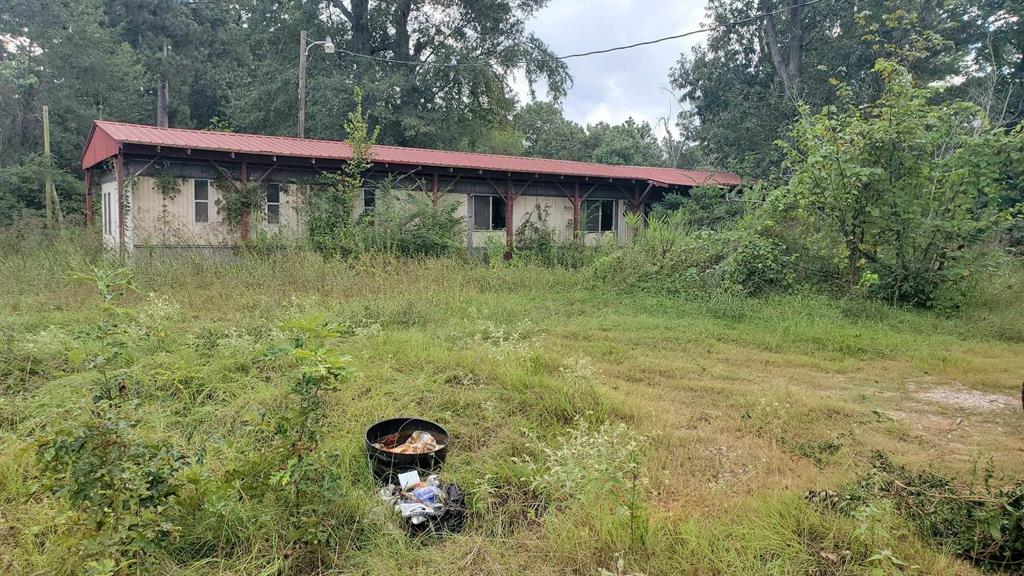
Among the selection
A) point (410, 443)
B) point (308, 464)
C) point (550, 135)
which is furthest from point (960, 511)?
point (550, 135)

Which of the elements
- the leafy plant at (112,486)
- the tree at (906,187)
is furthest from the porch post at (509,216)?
the leafy plant at (112,486)

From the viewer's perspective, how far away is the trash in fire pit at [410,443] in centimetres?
304

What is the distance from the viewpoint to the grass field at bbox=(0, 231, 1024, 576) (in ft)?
7.48

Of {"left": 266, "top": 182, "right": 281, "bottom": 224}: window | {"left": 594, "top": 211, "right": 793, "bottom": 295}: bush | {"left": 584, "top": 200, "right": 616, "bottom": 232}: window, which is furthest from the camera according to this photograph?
{"left": 584, "top": 200, "right": 616, "bottom": 232}: window

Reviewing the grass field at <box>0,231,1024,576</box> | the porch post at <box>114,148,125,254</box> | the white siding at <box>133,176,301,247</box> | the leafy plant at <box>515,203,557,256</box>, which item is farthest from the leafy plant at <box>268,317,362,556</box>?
the leafy plant at <box>515,203,557,256</box>

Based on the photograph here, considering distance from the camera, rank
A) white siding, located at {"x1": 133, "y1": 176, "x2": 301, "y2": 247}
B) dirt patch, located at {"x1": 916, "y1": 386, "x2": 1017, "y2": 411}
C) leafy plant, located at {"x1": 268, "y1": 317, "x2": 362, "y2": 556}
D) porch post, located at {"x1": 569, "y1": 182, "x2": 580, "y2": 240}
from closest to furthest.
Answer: leafy plant, located at {"x1": 268, "y1": 317, "x2": 362, "y2": 556}
dirt patch, located at {"x1": 916, "y1": 386, "x2": 1017, "y2": 411}
white siding, located at {"x1": 133, "y1": 176, "x2": 301, "y2": 247}
porch post, located at {"x1": 569, "y1": 182, "x2": 580, "y2": 240}

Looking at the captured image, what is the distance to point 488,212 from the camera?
14.7m

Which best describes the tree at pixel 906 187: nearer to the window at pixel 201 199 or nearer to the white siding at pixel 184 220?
the white siding at pixel 184 220

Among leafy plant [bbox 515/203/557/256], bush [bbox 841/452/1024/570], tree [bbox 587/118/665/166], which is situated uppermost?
tree [bbox 587/118/665/166]

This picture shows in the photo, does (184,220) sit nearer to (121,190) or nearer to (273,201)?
(121,190)

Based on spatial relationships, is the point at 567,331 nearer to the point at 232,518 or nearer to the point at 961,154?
the point at 232,518

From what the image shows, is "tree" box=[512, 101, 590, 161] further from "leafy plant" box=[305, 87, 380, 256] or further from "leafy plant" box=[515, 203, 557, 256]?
"leafy plant" box=[305, 87, 380, 256]

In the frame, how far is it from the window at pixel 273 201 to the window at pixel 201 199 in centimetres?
111

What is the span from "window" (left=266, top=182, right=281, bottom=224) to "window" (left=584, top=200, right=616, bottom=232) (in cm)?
779
